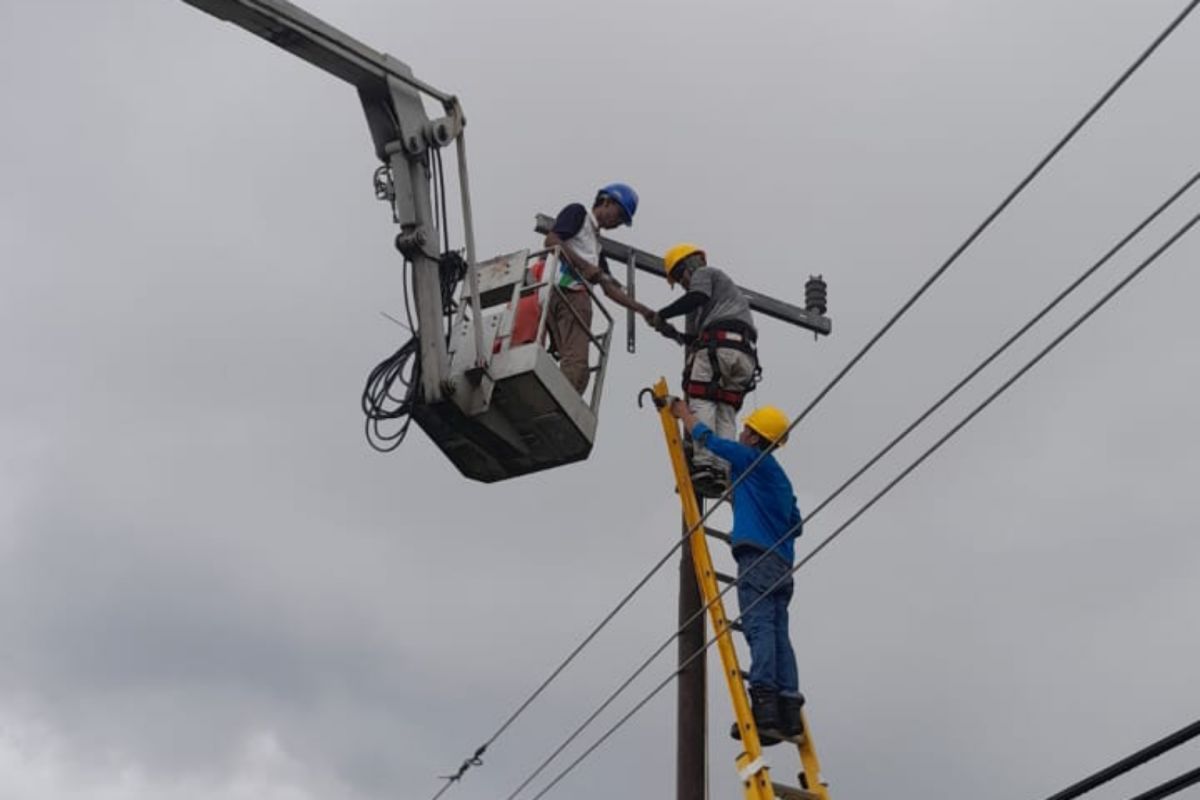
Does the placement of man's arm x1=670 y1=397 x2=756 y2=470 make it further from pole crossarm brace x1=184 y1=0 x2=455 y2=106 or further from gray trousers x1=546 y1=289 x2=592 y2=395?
pole crossarm brace x1=184 y1=0 x2=455 y2=106

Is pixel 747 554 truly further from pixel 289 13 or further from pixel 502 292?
pixel 289 13

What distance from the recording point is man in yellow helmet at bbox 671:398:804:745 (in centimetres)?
1031

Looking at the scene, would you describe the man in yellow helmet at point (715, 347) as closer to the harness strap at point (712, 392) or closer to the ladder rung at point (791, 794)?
the harness strap at point (712, 392)

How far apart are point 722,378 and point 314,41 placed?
332 cm

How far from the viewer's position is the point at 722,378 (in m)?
12.3

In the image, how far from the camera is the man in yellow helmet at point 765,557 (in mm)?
10312

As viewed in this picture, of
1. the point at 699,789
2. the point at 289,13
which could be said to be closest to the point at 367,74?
the point at 289,13

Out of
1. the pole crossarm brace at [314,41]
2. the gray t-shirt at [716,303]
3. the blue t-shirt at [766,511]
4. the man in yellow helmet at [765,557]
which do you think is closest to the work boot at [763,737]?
the man in yellow helmet at [765,557]

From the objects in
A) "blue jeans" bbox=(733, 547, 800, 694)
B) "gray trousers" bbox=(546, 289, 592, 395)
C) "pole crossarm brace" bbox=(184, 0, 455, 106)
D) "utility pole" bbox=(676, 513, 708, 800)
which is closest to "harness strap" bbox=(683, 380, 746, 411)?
"gray trousers" bbox=(546, 289, 592, 395)

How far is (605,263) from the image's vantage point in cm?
1366

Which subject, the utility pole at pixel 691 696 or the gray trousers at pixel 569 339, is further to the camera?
the gray trousers at pixel 569 339

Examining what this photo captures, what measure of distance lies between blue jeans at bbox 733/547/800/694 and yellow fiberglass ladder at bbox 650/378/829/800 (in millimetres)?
122

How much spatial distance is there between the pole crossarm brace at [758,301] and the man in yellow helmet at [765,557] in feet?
6.82

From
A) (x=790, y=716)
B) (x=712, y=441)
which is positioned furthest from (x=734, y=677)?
(x=712, y=441)
